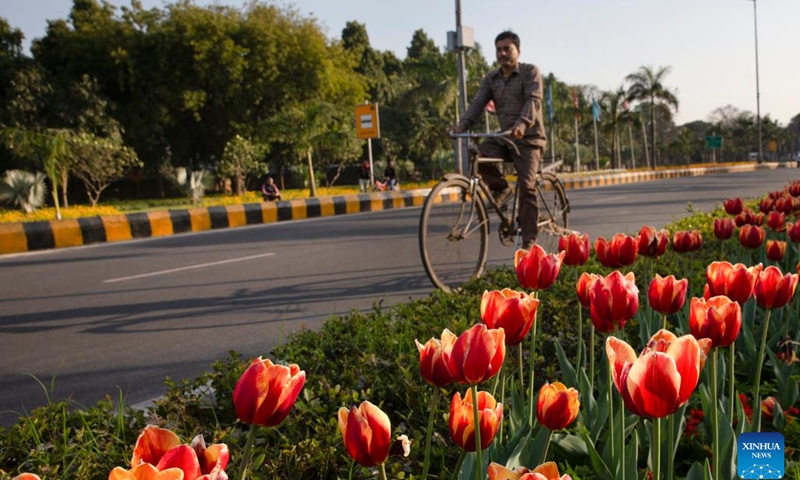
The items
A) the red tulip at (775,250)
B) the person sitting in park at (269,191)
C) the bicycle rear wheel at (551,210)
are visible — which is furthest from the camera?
the person sitting in park at (269,191)

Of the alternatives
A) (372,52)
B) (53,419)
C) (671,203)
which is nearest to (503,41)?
(53,419)

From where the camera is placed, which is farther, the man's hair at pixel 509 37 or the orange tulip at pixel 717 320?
the man's hair at pixel 509 37

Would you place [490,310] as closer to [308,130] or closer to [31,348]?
[31,348]

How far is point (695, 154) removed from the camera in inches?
3366

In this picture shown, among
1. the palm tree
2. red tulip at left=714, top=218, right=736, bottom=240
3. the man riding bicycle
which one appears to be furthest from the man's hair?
the palm tree

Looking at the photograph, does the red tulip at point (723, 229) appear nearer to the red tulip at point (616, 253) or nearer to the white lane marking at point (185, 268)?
the red tulip at point (616, 253)

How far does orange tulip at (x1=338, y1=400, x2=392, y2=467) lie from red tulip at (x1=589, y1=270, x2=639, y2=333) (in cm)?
69

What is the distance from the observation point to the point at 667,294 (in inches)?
63.1

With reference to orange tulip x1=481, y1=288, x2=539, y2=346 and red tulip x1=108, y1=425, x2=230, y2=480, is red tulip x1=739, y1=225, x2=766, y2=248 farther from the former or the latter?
red tulip x1=108, y1=425, x2=230, y2=480

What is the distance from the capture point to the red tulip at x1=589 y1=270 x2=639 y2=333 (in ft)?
4.83

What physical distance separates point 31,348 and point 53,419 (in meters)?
2.04

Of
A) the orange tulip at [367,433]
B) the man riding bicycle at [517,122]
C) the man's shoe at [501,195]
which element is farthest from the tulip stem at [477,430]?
the man's shoe at [501,195]

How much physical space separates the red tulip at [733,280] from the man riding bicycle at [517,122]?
3670 millimetres

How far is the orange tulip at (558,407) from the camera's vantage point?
1148mm
